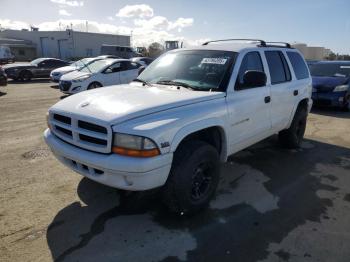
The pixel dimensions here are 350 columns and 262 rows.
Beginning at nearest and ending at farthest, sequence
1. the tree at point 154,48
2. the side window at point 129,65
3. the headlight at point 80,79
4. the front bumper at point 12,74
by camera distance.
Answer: the headlight at point 80,79 → the side window at point 129,65 → the front bumper at point 12,74 → the tree at point 154,48

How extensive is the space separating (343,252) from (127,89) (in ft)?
9.97

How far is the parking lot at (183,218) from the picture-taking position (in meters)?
3.05

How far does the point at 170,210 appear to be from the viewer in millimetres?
3562

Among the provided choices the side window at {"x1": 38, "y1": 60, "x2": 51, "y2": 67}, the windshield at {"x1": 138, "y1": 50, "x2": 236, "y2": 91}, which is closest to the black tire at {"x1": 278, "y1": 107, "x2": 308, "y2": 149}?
the windshield at {"x1": 138, "y1": 50, "x2": 236, "y2": 91}

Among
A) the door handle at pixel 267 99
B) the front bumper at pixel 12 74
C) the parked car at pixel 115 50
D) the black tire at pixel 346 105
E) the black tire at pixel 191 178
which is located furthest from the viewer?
the parked car at pixel 115 50

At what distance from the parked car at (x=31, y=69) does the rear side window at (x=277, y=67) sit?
1793 centimetres

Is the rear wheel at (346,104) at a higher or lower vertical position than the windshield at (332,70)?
lower

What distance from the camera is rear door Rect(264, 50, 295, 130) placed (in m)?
4.96

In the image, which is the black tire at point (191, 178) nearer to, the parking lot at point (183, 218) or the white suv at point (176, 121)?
the white suv at point (176, 121)

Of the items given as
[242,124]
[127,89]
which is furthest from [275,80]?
[127,89]

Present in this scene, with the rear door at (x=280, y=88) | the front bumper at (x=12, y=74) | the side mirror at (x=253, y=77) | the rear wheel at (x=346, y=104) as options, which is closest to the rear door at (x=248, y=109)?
the side mirror at (x=253, y=77)

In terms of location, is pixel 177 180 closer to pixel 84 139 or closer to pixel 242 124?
pixel 84 139

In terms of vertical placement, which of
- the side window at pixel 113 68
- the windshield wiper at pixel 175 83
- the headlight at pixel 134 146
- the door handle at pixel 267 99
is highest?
the windshield wiper at pixel 175 83

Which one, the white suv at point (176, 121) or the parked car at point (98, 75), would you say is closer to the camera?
the white suv at point (176, 121)
